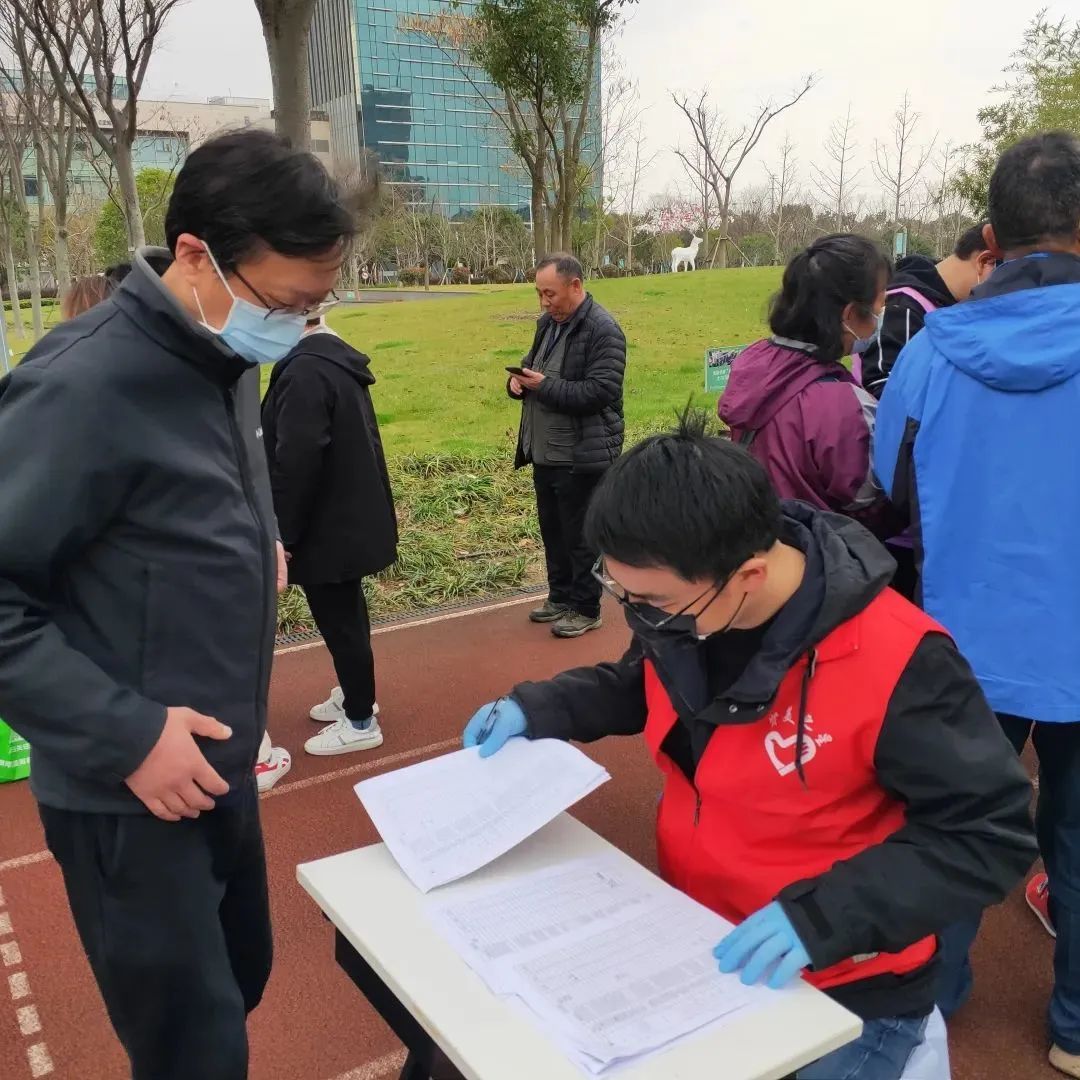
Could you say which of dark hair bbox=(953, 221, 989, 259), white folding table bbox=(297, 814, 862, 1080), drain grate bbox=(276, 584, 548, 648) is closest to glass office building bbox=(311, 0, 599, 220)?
drain grate bbox=(276, 584, 548, 648)

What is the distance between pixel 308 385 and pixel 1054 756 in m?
2.47

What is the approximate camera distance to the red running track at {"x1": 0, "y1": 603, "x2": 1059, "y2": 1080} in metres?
2.38

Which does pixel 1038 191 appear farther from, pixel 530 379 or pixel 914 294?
pixel 530 379

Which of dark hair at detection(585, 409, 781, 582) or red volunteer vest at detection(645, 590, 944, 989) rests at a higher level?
dark hair at detection(585, 409, 781, 582)

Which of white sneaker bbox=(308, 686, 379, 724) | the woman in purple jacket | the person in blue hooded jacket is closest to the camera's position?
the person in blue hooded jacket

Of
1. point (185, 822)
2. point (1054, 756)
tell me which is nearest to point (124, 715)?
point (185, 822)

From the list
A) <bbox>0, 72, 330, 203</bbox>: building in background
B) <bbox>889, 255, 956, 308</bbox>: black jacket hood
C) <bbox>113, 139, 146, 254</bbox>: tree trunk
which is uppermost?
<bbox>0, 72, 330, 203</bbox>: building in background

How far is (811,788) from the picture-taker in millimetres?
1441

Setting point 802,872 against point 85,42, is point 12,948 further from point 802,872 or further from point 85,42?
point 85,42

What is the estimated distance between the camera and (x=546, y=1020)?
1170 mm

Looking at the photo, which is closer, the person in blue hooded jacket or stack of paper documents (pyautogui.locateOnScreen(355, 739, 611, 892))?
stack of paper documents (pyautogui.locateOnScreen(355, 739, 611, 892))

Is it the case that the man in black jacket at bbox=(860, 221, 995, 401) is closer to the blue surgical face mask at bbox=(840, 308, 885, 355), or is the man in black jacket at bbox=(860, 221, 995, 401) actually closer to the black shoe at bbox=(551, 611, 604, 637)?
the blue surgical face mask at bbox=(840, 308, 885, 355)

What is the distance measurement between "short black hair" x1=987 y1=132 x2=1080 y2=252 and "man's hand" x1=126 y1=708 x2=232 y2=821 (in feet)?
6.10

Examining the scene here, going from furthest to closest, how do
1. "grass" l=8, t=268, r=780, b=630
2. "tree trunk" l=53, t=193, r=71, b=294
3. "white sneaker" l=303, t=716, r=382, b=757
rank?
"tree trunk" l=53, t=193, r=71, b=294 → "grass" l=8, t=268, r=780, b=630 → "white sneaker" l=303, t=716, r=382, b=757
